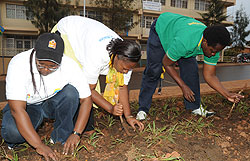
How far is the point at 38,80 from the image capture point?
6.51ft

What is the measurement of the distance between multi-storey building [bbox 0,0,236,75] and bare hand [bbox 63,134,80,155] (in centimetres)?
1498

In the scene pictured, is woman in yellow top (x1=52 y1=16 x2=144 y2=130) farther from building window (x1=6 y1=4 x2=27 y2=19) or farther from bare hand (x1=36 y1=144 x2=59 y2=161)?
building window (x1=6 y1=4 x2=27 y2=19)

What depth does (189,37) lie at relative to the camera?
8.10 feet

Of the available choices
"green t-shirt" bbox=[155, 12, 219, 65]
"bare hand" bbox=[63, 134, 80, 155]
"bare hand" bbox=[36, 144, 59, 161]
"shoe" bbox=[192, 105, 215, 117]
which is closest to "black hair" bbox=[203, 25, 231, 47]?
"green t-shirt" bbox=[155, 12, 219, 65]

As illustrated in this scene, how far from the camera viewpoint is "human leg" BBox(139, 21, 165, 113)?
3.00 metres

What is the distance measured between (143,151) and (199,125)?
2.91ft

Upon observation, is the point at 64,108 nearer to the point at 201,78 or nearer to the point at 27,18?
the point at 201,78

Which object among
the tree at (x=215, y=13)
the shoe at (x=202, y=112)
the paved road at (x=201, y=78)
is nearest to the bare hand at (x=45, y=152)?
the shoe at (x=202, y=112)

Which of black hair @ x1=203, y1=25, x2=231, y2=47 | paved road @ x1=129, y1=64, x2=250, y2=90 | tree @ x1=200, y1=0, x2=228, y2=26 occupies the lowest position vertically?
paved road @ x1=129, y1=64, x2=250, y2=90

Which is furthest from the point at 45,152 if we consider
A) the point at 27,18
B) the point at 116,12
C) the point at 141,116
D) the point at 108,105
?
the point at 27,18

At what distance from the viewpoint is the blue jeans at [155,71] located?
3010mm

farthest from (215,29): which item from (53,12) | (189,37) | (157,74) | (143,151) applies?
(53,12)

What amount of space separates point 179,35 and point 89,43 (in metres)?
1.04

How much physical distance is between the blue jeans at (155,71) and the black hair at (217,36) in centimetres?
79
